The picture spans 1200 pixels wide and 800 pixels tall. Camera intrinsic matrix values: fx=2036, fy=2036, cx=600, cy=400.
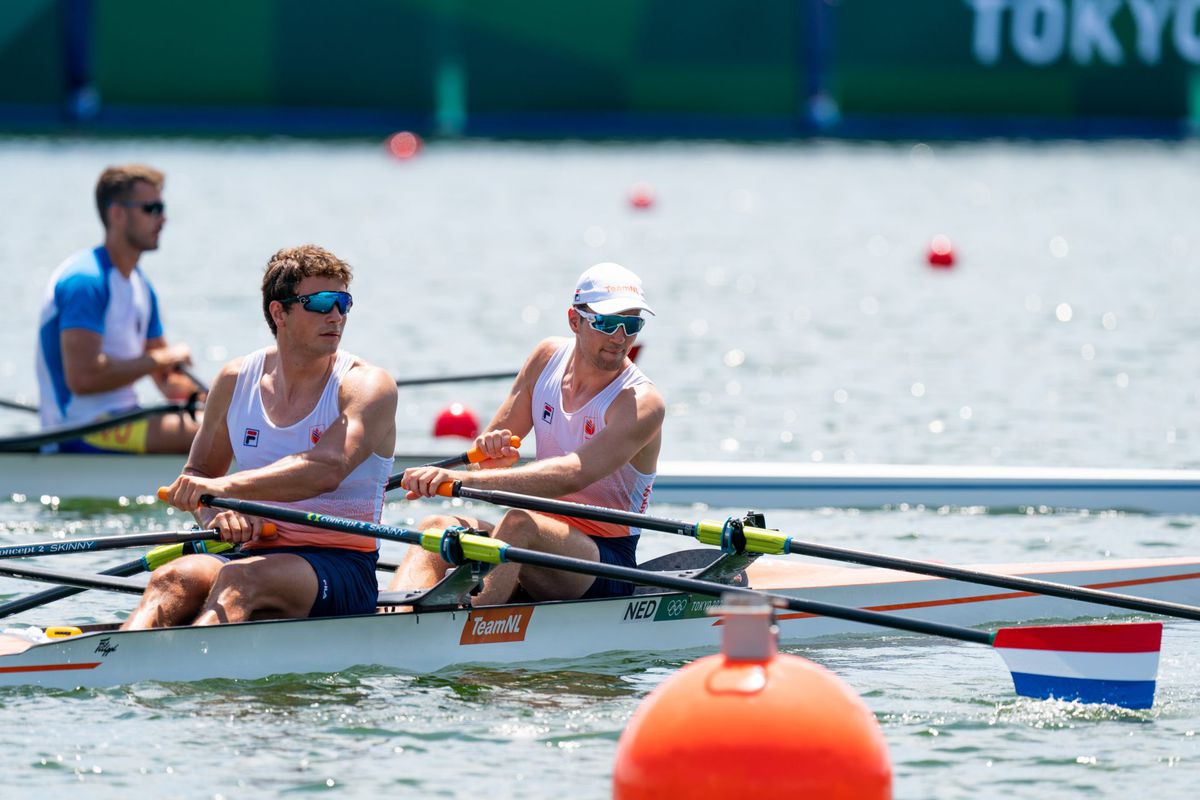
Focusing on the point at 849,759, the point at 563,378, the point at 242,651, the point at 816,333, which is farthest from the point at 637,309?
the point at 816,333

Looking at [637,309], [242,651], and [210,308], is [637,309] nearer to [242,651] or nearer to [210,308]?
[242,651]

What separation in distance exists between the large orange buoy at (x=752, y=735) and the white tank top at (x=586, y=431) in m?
2.35

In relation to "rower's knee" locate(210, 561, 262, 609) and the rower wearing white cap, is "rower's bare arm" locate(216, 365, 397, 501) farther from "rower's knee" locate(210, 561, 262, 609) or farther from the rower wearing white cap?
the rower wearing white cap

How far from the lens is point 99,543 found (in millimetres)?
6734

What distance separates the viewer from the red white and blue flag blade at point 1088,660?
6.41 m

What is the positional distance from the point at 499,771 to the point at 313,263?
1.73 meters

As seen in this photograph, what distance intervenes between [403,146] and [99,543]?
78.0 ft

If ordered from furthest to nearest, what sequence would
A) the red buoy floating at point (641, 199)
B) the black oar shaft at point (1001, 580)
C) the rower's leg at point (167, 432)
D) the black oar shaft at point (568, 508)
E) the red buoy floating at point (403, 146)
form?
Answer: 1. the red buoy floating at point (403, 146)
2. the red buoy floating at point (641, 199)
3. the rower's leg at point (167, 432)
4. the black oar shaft at point (568, 508)
5. the black oar shaft at point (1001, 580)

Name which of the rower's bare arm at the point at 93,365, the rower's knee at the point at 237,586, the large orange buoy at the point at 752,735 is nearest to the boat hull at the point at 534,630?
the rower's knee at the point at 237,586

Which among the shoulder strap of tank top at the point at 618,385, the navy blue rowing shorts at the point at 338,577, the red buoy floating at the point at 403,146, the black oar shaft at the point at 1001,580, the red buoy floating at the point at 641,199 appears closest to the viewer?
the navy blue rowing shorts at the point at 338,577

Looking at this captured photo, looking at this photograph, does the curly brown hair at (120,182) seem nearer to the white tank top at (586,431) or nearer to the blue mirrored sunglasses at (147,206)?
Result: the blue mirrored sunglasses at (147,206)

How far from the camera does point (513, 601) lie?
7160 millimetres

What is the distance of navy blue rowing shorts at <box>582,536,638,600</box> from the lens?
716 cm

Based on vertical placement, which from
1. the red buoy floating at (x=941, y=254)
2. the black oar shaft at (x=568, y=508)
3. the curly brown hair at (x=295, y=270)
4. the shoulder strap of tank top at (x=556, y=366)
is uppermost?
the red buoy floating at (x=941, y=254)
